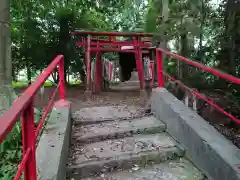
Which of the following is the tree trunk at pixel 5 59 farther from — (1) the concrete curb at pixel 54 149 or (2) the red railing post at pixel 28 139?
(2) the red railing post at pixel 28 139

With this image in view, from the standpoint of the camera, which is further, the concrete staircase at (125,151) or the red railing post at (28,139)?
the concrete staircase at (125,151)

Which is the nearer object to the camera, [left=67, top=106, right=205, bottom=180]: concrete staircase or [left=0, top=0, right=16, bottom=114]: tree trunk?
[left=67, top=106, right=205, bottom=180]: concrete staircase

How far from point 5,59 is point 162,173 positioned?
9.62ft

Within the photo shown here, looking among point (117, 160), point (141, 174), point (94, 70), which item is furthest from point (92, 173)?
point (94, 70)

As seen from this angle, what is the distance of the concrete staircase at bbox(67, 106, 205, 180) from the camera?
9.15ft

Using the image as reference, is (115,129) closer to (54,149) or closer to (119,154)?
(119,154)

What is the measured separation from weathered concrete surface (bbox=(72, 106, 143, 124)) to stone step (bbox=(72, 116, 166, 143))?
97 mm

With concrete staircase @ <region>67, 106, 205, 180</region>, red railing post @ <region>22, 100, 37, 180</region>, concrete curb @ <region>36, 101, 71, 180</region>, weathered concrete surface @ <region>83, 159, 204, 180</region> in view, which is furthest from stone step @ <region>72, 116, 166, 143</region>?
red railing post @ <region>22, 100, 37, 180</region>

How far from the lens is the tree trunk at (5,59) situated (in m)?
3.84

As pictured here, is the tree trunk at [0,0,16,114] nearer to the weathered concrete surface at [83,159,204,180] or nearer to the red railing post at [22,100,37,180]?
the weathered concrete surface at [83,159,204,180]

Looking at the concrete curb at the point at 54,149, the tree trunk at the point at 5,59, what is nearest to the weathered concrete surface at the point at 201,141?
the concrete curb at the point at 54,149

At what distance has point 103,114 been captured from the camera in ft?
13.7

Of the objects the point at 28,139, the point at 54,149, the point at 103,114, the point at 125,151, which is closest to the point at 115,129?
the point at 125,151

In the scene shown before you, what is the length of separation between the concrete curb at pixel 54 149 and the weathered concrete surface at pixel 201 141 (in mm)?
1464
